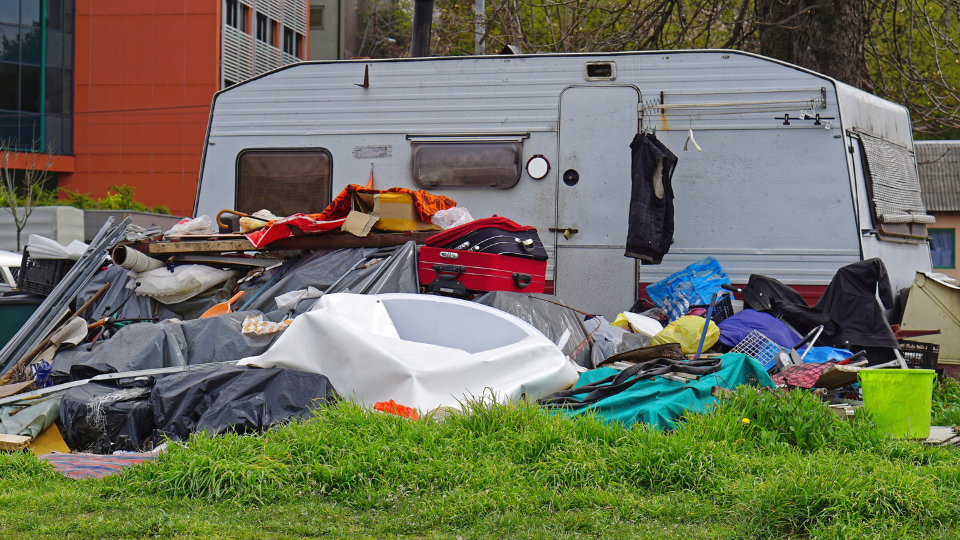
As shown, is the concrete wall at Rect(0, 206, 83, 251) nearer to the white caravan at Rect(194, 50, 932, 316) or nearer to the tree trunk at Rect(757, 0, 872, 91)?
the white caravan at Rect(194, 50, 932, 316)

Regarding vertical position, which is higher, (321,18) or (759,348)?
(321,18)

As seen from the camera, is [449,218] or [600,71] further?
[600,71]

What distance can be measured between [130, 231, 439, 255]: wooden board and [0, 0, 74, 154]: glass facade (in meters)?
24.3

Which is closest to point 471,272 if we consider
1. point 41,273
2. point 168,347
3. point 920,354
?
point 168,347

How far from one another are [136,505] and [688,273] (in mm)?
5383

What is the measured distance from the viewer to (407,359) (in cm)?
562

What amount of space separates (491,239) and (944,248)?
24.4m

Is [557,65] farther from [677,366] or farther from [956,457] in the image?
[956,457]

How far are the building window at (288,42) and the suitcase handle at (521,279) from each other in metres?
31.6

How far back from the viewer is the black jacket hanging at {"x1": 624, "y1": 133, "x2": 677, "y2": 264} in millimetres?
7910

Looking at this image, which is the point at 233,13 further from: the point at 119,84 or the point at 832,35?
the point at 832,35

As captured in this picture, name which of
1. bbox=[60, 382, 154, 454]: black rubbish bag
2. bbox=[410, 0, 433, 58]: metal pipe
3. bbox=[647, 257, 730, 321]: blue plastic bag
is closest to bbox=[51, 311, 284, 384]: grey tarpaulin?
bbox=[60, 382, 154, 454]: black rubbish bag

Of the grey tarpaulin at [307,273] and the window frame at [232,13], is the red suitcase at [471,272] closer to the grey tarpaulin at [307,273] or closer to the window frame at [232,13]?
the grey tarpaulin at [307,273]

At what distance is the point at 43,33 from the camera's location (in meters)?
31.0
